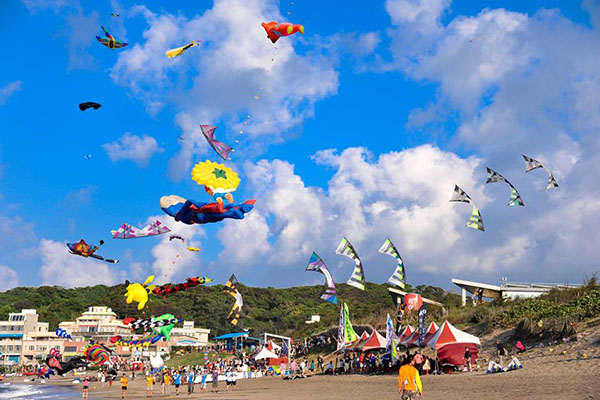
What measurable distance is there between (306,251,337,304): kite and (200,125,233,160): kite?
11005 millimetres

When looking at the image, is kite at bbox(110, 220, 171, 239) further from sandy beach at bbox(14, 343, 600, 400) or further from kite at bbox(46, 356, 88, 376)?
kite at bbox(46, 356, 88, 376)

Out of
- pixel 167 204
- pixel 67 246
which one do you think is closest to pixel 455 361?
pixel 167 204

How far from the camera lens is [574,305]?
82.6 feet

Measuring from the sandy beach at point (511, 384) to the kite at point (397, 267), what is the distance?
4.32 metres

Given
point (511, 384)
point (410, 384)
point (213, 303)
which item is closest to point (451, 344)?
point (511, 384)

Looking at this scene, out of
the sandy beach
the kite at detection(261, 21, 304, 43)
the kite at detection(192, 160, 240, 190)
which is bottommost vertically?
the sandy beach

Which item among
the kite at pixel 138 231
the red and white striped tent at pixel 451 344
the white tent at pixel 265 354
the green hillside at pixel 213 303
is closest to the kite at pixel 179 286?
the kite at pixel 138 231

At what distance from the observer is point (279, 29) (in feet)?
50.4

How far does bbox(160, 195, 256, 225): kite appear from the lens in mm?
16547

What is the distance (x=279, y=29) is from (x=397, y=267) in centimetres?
1443

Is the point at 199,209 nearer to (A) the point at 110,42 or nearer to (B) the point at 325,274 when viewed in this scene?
(A) the point at 110,42

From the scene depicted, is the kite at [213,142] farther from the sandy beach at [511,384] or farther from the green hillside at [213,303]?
the green hillside at [213,303]

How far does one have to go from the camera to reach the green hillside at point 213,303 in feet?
286

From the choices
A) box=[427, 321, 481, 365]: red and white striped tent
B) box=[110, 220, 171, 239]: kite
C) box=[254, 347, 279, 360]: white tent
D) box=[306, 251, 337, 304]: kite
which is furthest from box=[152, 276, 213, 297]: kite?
box=[254, 347, 279, 360]: white tent
